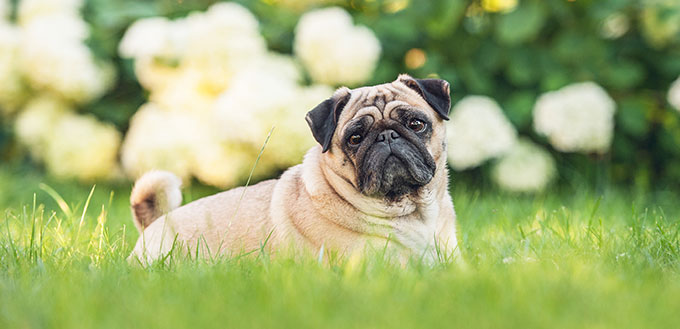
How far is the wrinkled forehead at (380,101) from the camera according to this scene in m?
3.26

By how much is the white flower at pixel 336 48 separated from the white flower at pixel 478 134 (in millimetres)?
757

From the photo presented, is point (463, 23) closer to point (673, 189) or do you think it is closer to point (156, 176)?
point (673, 189)

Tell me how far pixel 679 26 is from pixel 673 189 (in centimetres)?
125

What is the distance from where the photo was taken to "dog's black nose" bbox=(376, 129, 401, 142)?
10.5 ft

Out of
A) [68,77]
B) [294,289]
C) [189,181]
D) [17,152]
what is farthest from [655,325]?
[17,152]

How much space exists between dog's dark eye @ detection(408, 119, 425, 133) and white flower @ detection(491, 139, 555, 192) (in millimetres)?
2132

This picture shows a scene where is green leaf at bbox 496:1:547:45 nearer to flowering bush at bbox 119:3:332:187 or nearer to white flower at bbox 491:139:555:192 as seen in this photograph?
white flower at bbox 491:139:555:192

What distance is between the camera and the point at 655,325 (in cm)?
→ 198

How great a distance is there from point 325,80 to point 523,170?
5.22ft

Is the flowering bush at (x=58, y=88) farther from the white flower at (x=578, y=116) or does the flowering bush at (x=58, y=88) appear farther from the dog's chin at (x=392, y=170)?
the white flower at (x=578, y=116)

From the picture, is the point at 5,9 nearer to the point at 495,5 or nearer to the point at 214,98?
the point at 214,98

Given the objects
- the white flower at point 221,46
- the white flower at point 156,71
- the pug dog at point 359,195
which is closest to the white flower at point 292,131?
the white flower at point 221,46

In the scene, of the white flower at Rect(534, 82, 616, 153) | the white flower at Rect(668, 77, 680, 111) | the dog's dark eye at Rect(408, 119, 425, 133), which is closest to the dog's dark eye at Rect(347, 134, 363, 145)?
the dog's dark eye at Rect(408, 119, 425, 133)

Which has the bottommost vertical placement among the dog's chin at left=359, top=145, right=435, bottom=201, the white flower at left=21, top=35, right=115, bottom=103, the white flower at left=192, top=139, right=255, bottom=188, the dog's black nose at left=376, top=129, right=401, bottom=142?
the white flower at left=192, top=139, right=255, bottom=188
